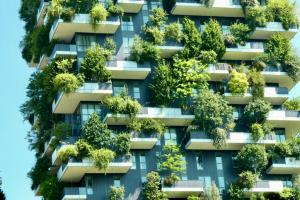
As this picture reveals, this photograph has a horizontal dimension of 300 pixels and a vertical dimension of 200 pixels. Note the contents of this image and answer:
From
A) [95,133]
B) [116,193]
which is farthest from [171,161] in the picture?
[95,133]

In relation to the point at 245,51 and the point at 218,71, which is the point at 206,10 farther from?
the point at 218,71

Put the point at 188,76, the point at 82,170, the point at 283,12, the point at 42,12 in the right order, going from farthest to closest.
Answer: the point at 283,12
the point at 42,12
the point at 188,76
the point at 82,170

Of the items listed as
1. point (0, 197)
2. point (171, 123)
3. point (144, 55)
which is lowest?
point (0, 197)

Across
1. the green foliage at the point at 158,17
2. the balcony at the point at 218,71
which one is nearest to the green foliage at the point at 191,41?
the balcony at the point at 218,71

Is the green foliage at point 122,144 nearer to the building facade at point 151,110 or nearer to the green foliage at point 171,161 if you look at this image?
the building facade at point 151,110

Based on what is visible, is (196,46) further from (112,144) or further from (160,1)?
(112,144)

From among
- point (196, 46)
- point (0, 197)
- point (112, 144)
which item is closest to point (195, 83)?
point (196, 46)
